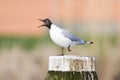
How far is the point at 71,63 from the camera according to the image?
3.10 m

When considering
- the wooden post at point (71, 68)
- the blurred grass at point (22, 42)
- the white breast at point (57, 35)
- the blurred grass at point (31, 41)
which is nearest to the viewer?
the wooden post at point (71, 68)

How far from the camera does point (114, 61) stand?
320 inches

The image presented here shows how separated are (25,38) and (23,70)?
81 cm

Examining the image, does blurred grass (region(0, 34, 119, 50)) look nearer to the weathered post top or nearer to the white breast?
the white breast

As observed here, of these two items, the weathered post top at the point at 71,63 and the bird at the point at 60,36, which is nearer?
the weathered post top at the point at 71,63

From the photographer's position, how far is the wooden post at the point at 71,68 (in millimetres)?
3096

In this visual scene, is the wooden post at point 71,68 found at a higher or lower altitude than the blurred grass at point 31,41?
lower

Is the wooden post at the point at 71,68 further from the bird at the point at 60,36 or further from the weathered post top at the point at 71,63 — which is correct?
the bird at the point at 60,36

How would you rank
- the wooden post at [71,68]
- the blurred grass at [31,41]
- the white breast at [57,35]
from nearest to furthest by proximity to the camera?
the wooden post at [71,68], the white breast at [57,35], the blurred grass at [31,41]

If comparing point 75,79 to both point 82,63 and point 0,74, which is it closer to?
point 82,63

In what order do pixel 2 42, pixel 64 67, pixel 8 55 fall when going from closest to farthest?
pixel 64 67 < pixel 8 55 < pixel 2 42

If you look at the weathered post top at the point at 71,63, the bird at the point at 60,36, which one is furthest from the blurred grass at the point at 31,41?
the weathered post top at the point at 71,63

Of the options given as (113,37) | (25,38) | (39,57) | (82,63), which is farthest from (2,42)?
(82,63)

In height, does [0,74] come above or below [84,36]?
below
